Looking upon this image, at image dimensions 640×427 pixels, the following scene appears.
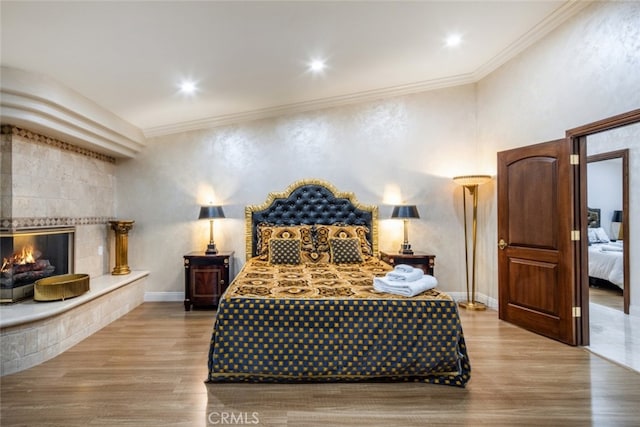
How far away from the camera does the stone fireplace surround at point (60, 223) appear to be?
8.85 ft

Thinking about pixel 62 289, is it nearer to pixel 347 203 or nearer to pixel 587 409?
pixel 347 203

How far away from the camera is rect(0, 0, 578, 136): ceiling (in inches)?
90.4

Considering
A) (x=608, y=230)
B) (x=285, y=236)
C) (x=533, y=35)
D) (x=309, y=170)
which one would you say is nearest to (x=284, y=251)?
(x=285, y=236)

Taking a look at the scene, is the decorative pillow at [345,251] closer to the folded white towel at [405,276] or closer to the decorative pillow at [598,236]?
the folded white towel at [405,276]

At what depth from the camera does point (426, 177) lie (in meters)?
4.77

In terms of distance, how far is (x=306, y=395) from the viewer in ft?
7.45

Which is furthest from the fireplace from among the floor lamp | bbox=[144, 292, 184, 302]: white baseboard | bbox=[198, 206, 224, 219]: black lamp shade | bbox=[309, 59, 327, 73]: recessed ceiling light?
the floor lamp

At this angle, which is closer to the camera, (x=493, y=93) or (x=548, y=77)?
(x=548, y=77)

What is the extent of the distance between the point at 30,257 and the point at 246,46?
2993 mm

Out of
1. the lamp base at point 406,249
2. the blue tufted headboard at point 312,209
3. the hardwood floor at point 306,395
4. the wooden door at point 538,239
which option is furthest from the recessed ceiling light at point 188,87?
the wooden door at point 538,239

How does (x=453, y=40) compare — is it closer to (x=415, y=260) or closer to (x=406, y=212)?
(x=406, y=212)

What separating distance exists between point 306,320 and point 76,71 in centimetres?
283

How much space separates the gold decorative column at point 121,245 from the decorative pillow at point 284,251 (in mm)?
2012

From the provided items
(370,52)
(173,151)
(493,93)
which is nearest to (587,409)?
(370,52)
